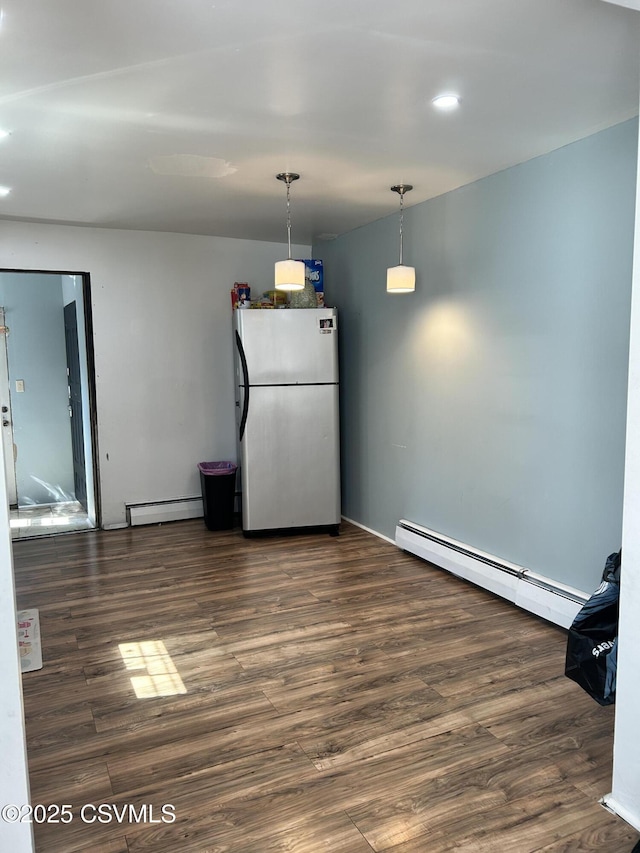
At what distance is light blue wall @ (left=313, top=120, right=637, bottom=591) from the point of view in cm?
299

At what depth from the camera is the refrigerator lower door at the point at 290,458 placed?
4.92 meters

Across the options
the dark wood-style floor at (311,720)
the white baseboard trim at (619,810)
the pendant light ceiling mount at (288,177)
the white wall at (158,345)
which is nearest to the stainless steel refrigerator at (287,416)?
the white wall at (158,345)

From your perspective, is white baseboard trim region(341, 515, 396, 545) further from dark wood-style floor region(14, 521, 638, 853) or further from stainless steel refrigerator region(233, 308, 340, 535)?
dark wood-style floor region(14, 521, 638, 853)

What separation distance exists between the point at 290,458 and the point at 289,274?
5.25ft

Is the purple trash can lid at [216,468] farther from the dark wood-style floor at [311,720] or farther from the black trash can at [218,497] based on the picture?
the dark wood-style floor at [311,720]

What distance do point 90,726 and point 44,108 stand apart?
8.13 ft

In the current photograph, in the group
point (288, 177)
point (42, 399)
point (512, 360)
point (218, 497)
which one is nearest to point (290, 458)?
point (218, 497)

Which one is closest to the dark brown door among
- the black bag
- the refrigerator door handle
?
the refrigerator door handle

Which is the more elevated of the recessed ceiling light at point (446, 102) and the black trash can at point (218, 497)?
the recessed ceiling light at point (446, 102)

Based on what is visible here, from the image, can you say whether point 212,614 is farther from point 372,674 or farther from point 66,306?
point 66,306

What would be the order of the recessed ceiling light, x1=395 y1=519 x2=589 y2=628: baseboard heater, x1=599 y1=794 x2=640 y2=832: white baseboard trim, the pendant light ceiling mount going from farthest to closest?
1. the pendant light ceiling mount
2. x1=395 y1=519 x2=589 y2=628: baseboard heater
3. the recessed ceiling light
4. x1=599 y1=794 x2=640 y2=832: white baseboard trim

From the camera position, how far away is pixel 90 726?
97.9 inches

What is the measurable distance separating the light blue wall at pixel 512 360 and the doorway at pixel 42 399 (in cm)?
300

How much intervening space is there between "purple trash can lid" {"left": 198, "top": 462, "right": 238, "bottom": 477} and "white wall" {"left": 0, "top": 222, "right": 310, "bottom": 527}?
0.37ft
